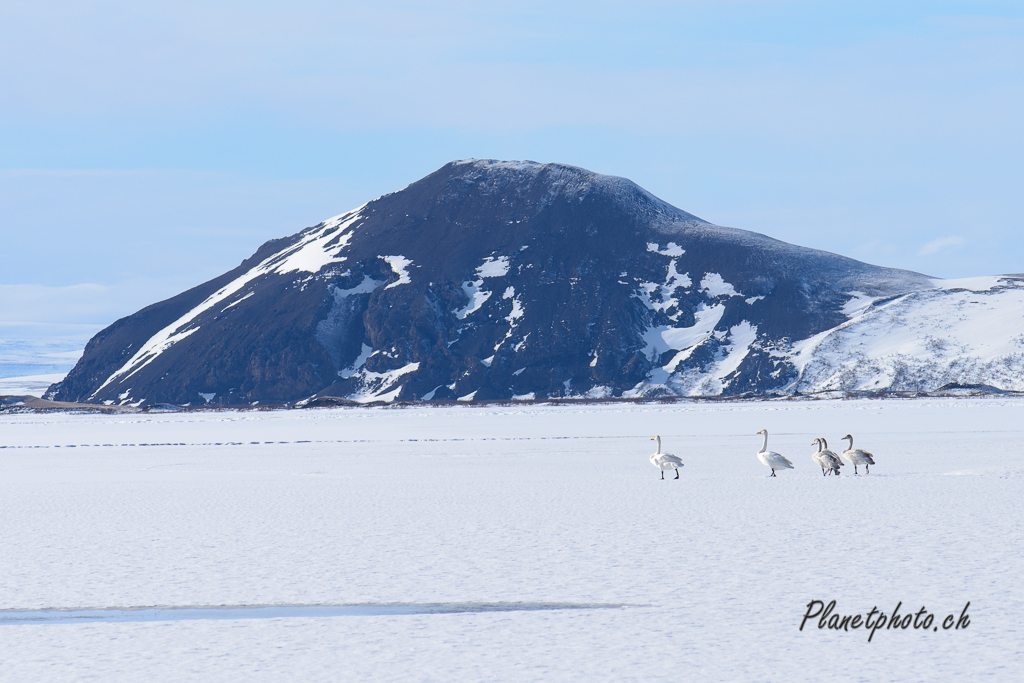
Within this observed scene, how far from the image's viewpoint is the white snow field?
370 inches

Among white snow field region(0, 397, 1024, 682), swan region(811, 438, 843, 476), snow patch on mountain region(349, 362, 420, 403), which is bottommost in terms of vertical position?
white snow field region(0, 397, 1024, 682)

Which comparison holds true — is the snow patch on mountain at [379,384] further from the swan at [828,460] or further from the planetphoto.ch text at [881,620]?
the planetphoto.ch text at [881,620]

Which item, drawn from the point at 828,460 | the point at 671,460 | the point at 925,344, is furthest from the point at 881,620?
the point at 925,344

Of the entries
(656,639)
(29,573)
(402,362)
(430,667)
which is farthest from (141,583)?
(402,362)

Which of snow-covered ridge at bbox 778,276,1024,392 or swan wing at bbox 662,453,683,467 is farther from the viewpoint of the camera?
snow-covered ridge at bbox 778,276,1024,392

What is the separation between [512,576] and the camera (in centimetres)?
1342

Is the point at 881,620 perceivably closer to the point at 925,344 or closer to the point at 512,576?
the point at 512,576

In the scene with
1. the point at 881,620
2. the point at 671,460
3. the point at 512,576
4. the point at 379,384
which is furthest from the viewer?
the point at 379,384

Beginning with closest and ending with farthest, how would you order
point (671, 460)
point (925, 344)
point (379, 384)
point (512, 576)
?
point (512, 576), point (671, 460), point (925, 344), point (379, 384)

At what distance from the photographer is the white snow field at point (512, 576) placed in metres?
9.39

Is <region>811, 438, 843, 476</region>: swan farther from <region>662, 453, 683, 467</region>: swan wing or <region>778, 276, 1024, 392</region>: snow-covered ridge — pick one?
<region>778, 276, 1024, 392</region>: snow-covered ridge

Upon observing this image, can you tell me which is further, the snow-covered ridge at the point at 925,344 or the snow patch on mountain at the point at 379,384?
the snow patch on mountain at the point at 379,384

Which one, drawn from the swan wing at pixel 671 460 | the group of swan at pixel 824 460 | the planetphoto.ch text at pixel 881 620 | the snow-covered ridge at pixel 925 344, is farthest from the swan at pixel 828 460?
the snow-covered ridge at pixel 925 344

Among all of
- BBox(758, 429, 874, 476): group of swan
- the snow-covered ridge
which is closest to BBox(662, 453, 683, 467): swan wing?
BBox(758, 429, 874, 476): group of swan
